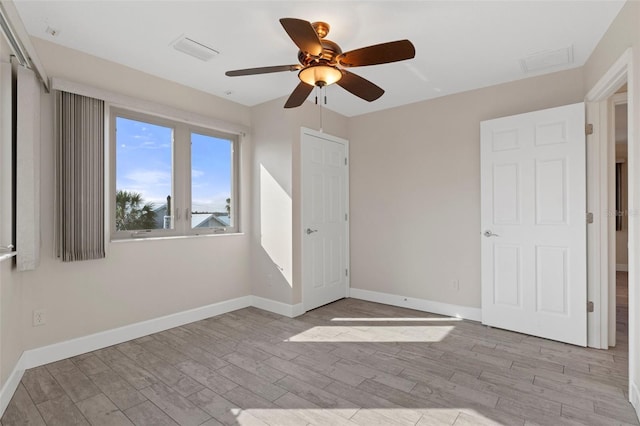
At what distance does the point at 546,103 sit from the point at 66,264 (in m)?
4.78

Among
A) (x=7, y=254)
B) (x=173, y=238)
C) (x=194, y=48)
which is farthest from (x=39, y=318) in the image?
(x=194, y=48)

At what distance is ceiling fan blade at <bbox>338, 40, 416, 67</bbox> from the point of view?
6.43 feet

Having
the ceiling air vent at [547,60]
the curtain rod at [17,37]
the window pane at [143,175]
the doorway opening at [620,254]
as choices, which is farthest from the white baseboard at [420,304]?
the curtain rod at [17,37]

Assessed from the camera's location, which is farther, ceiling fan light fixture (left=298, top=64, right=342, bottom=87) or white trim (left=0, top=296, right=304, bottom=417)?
white trim (left=0, top=296, right=304, bottom=417)

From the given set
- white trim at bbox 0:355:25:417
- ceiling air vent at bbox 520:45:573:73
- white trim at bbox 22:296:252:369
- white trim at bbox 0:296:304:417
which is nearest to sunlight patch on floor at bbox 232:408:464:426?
white trim at bbox 0:355:25:417

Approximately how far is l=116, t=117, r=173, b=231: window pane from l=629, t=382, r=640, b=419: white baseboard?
4.09 meters

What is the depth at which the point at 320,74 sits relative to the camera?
2.29 metres

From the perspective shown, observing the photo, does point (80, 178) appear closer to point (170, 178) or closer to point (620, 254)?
point (170, 178)

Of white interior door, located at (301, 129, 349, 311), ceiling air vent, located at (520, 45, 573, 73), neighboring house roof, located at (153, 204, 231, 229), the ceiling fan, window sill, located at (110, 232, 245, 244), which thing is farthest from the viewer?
white interior door, located at (301, 129, 349, 311)

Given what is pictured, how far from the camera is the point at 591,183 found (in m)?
3.00

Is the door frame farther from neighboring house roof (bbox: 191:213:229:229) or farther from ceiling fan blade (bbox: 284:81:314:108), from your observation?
neighboring house roof (bbox: 191:213:229:229)

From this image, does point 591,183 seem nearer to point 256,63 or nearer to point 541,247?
point 541,247

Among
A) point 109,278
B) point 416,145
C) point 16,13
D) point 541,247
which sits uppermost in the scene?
point 16,13

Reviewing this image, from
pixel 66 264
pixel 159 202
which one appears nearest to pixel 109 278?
pixel 66 264
